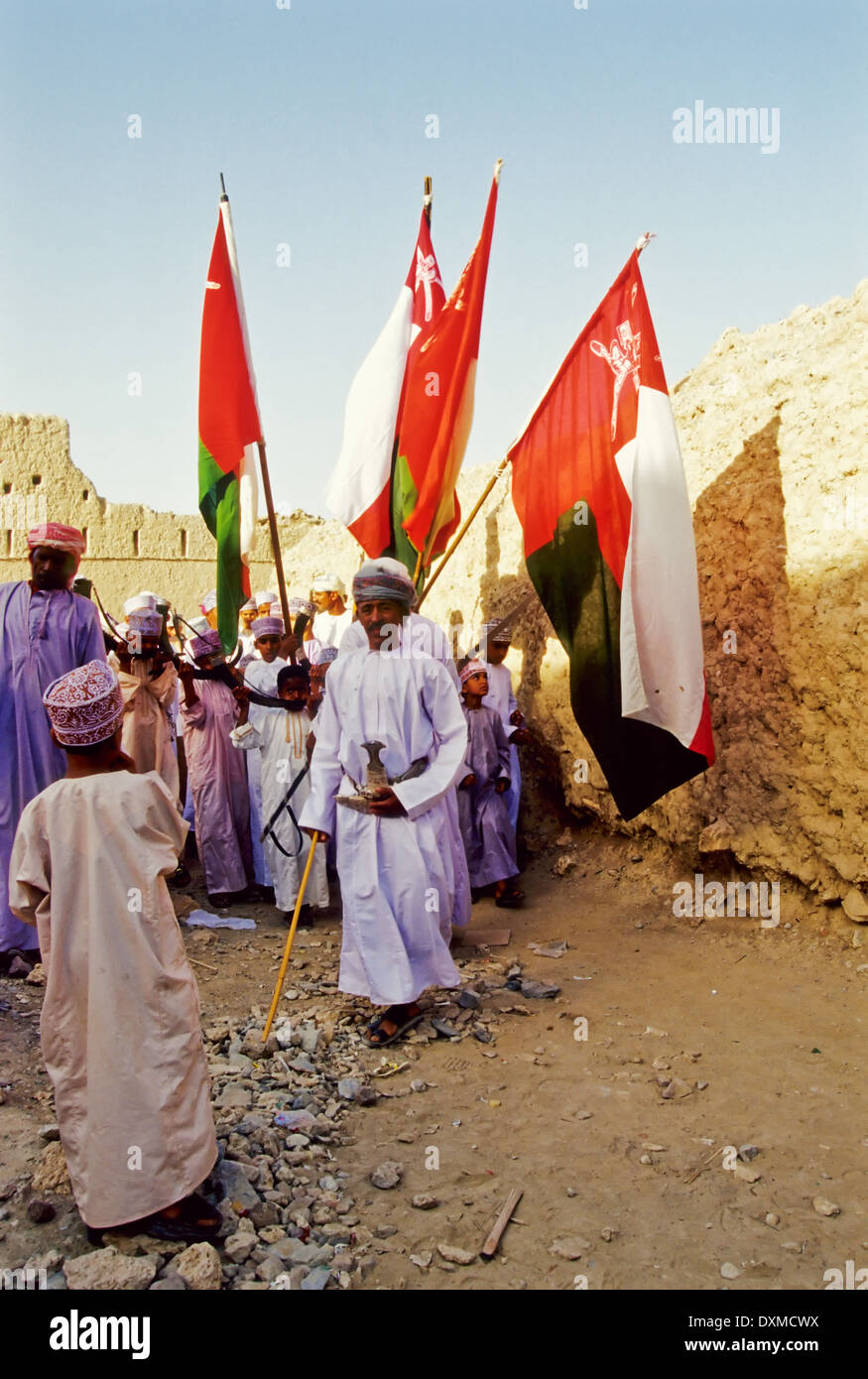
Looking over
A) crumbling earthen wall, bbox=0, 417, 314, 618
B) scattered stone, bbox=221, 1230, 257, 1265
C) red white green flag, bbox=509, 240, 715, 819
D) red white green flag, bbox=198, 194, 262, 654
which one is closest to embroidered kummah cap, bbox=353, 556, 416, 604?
red white green flag, bbox=509, 240, 715, 819

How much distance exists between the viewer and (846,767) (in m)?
4.96

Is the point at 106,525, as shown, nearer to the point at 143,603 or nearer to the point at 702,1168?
the point at 143,603

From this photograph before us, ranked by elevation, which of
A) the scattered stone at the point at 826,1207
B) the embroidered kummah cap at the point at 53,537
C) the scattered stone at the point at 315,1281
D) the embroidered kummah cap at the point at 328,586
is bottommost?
the scattered stone at the point at 826,1207

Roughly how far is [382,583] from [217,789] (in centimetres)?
300

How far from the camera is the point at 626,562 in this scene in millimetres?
4973

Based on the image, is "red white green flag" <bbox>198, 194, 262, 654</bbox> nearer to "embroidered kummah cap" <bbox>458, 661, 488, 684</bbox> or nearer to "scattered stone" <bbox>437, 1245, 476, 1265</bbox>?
"embroidered kummah cap" <bbox>458, 661, 488, 684</bbox>

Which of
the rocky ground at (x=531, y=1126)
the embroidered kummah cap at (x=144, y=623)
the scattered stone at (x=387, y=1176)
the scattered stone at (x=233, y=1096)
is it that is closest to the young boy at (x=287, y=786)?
the rocky ground at (x=531, y=1126)

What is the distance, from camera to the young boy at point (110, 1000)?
2.46 m

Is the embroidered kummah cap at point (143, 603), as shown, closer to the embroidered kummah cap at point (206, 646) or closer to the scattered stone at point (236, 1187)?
the embroidered kummah cap at point (206, 646)

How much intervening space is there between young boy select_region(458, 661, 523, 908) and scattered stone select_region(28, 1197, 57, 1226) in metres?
4.17

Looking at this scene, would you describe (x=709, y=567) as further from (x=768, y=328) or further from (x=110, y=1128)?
(x=110, y=1128)

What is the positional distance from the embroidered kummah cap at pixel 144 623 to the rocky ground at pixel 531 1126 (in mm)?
2010

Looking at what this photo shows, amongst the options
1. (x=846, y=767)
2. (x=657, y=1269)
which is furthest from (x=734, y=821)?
(x=657, y=1269)

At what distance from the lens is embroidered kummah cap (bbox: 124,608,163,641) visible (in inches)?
237
